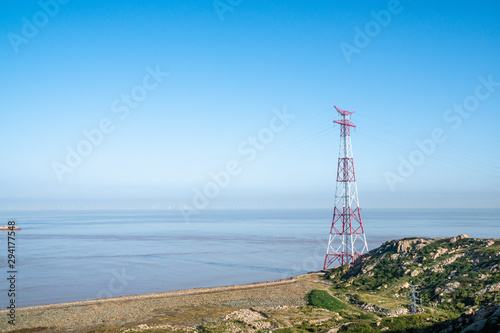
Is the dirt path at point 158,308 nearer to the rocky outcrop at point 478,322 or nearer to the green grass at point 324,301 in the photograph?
the green grass at point 324,301

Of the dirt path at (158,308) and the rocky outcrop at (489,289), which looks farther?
the dirt path at (158,308)

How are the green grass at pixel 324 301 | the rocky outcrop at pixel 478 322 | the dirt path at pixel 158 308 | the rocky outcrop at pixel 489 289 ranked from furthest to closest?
1. the green grass at pixel 324 301
2. the dirt path at pixel 158 308
3. the rocky outcrop at pixel 489 289
4. the rocky outcrop at pixel 478 322

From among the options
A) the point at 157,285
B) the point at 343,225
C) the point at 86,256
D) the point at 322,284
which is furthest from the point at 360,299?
the point at 86,256

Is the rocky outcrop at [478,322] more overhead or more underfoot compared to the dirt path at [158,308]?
more overhead

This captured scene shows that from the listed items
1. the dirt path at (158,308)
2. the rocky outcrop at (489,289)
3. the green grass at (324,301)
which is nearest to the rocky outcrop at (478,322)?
the rocky outcrop at (489,289)

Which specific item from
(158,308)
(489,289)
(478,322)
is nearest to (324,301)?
(489,289)

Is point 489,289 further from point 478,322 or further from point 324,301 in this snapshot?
point 478,322

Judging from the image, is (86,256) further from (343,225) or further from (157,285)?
(343,225)

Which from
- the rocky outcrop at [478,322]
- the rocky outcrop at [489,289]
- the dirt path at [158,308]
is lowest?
the dirt path at [158,308]
